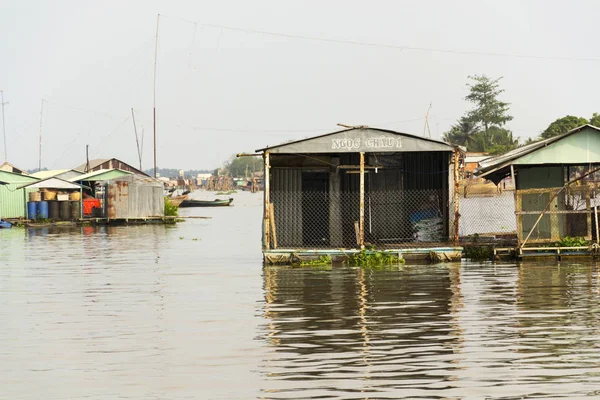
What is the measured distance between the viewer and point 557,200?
26.3 m

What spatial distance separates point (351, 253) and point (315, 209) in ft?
10.4

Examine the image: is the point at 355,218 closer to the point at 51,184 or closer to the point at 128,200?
the point at 128,200

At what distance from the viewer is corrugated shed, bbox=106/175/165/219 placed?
Answer: 54844 millimetres

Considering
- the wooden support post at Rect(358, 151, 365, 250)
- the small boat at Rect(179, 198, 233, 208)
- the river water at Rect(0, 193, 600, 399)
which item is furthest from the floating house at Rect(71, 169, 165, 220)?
the small boat at Rect(179, 198, 233, 208)

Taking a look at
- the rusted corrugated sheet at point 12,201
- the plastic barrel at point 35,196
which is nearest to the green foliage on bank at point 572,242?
the plastic barrel at point 35,196

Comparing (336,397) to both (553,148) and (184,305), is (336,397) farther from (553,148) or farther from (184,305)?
(553,148)

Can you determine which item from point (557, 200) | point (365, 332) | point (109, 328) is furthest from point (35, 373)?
point (557, 200)

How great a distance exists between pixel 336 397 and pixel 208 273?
15766 millimetres

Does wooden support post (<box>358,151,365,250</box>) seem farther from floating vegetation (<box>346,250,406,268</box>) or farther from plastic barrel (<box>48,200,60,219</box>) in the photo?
plastic barrel (<box>48,200,60,219</box>)

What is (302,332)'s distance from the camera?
1464 centimetres

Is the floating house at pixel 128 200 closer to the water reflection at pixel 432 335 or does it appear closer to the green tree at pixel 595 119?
the water reflection at pixel 432 335

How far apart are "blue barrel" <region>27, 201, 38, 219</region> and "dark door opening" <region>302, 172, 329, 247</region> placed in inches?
1278

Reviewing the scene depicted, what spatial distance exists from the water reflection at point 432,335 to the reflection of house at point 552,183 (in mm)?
2956

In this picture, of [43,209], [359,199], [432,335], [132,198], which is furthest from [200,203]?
[432,335]
